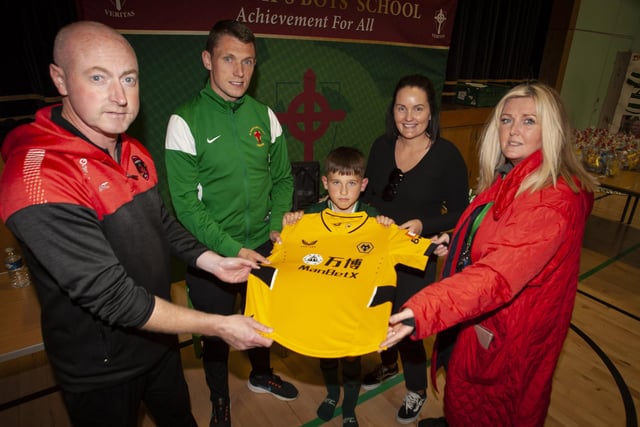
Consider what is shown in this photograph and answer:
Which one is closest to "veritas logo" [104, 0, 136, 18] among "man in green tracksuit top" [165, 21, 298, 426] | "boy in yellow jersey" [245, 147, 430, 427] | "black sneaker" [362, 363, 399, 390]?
"man in green tracksuit top" [165, 21, 298, 426]

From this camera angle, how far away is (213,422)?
6.34 ft

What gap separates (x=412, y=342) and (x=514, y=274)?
949 mm

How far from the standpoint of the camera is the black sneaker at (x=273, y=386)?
2.20 meters

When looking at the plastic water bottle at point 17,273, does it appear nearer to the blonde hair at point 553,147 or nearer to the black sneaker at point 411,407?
the black sneaker at point 411,407

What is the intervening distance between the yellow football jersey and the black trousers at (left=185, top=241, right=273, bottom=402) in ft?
1.04

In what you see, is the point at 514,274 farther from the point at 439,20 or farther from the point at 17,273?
the point at 439,20

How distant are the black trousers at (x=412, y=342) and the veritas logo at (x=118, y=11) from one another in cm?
215

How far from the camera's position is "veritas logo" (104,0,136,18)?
86.4 inches

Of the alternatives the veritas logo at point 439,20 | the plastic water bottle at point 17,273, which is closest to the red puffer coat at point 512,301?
the plastic water bottle at point 17,273

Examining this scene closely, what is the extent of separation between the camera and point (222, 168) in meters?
1.69

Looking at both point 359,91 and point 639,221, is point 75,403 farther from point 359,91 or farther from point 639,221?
point 639,221

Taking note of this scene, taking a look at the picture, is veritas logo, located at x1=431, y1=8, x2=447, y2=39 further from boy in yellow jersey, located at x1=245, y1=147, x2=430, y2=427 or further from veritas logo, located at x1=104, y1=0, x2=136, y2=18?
veritas logo, located at x1=104, y1=0, x2=136, y2=18

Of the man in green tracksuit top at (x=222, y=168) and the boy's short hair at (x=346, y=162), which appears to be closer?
the man in green tracksuit top at (x=222, y=168)

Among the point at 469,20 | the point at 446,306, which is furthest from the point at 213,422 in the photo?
the point at 469,20
